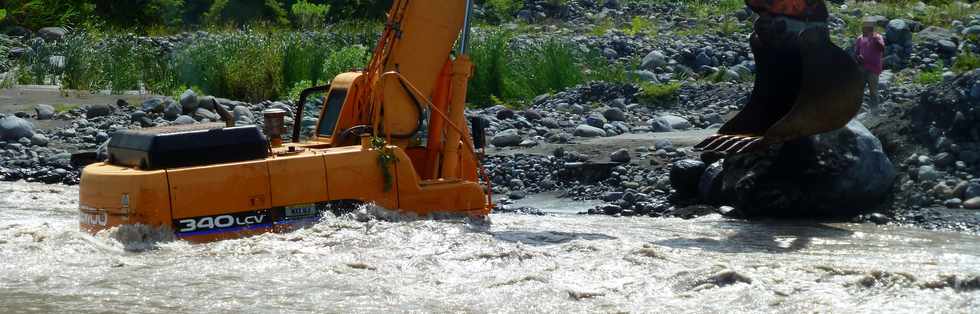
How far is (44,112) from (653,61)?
10.3m

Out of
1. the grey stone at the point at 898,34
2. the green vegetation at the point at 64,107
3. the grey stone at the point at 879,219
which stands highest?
the grey stone at the point at 898,34

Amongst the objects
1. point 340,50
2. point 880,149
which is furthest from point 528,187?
point 340,50

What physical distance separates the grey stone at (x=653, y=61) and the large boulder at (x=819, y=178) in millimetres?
11069

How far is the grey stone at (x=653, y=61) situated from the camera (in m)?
24.6

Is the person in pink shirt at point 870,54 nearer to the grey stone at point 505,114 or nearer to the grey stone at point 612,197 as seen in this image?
the grey stone at point 612,197

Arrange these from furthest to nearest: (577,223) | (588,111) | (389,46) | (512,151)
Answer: (588,111) → (512,151) → (577,223) → (389,46)

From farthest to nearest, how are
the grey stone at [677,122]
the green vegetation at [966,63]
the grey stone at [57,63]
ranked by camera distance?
the grey stone at [57,63], the green vegetation at [966,63], the grey stone at [677,122]

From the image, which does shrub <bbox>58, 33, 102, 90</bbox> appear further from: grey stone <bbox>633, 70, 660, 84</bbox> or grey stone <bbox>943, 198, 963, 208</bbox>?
grey stone <bbox>943, 198, 963, 208</bbox>

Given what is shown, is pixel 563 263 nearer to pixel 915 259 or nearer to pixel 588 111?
pixel 915 259

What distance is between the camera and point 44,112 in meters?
20.0

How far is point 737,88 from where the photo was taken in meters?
21.2

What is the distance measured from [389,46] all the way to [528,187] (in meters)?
4.20

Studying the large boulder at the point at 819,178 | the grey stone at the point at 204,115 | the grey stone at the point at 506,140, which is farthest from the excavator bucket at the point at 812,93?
the grey stone at the point at 204,115

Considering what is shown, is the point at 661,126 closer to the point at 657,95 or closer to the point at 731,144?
the point at 657,95
